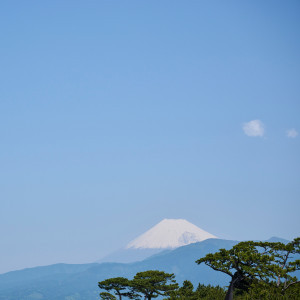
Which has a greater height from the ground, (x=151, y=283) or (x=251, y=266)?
(x=251, y=266)

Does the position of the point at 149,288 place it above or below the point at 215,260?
below

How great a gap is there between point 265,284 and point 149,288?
2215 centimetres

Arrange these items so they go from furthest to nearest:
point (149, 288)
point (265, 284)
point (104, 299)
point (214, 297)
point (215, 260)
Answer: point (104, 299)
point (149, 288)
point (214, 297)
point (215, 260)
point (265, 284)

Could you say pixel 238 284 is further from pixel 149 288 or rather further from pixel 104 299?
pixel 104 299

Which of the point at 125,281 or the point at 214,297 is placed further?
the point at 125,281

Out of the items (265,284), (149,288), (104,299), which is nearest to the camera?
(265,284)

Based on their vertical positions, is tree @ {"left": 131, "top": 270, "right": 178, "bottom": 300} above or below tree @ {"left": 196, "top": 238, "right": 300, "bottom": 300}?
below

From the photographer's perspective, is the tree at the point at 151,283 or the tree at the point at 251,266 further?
the tree at the point at 151,283

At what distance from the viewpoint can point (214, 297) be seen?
120 ft

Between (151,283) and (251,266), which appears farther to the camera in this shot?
(151,283)

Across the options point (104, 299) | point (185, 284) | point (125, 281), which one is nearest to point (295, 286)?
point (185, 284)

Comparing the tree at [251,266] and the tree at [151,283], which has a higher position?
the tree at [251,266]

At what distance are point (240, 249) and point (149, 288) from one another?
19.7 m

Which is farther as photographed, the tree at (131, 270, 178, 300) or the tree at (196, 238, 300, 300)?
the tree at (131, 270, 178, 300)
